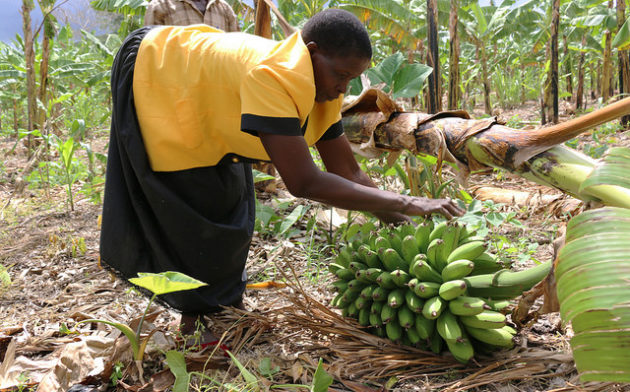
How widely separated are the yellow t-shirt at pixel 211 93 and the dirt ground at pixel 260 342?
27.3 inches

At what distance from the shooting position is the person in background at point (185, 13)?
3680mm

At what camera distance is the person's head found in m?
1.52

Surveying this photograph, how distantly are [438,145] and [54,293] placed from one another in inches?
91.3

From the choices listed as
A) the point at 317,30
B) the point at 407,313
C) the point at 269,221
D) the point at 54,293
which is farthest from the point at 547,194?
the point at 54,293

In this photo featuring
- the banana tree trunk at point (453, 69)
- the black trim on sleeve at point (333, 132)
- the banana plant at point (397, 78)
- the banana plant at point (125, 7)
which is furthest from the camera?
the banana plant at point (125, 7)

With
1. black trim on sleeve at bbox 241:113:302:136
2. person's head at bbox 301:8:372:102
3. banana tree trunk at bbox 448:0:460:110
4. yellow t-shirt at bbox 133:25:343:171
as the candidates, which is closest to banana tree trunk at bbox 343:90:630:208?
yellow t-shirt at bbox 133:25:343:171

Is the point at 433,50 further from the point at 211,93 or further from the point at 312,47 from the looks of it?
the point at 211,93

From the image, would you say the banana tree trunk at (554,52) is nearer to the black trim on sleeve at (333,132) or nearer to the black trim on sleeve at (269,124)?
the black trim on sleeve at (333,132)

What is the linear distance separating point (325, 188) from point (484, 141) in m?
0.59

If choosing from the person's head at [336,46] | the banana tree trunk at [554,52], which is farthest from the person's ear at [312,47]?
the banana tree trunk at [554,52]

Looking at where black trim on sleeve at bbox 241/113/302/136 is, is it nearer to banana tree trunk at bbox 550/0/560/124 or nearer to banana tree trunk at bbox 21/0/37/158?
banana tree trunk at bbox 21/0/37/158

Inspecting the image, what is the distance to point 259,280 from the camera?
105 inches

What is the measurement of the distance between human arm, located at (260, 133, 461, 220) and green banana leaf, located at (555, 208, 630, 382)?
57 cm

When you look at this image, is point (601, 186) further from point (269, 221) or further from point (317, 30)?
point (269, 221)
